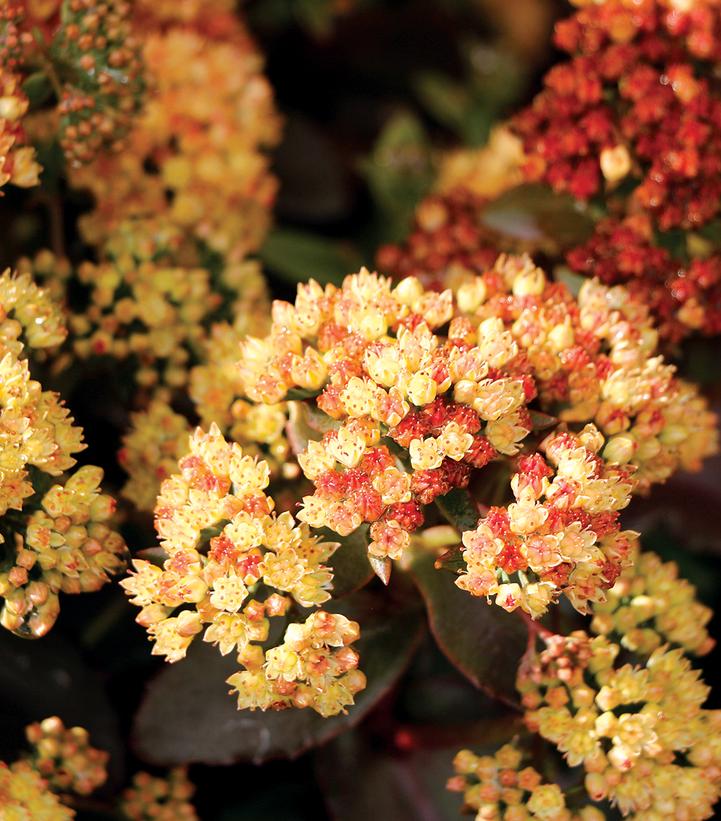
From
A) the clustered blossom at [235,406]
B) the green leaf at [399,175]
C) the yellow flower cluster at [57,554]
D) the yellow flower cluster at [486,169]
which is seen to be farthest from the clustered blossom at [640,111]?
the yellow flower cluster at [57,554]

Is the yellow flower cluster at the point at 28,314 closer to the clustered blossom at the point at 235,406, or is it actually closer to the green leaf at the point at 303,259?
the clustered blossom at the point at 235,406

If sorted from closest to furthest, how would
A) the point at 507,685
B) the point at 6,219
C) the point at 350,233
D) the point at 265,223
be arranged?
the point at 507,685 → the point at 6,219 → the point at 265,223 → the point at 350,233

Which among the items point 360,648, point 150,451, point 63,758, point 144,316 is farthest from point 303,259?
point 63,758

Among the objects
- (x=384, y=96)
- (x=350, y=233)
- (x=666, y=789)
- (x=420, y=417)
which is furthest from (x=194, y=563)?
(x=384, y=96)

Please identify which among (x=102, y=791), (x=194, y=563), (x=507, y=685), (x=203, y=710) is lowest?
(x=102, y=791)

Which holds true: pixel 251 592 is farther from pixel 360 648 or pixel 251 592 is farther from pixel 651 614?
pixel 651 614

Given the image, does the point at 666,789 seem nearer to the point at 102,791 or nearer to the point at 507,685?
the point at 507,685

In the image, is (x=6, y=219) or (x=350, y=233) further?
(x=350, y=233)
